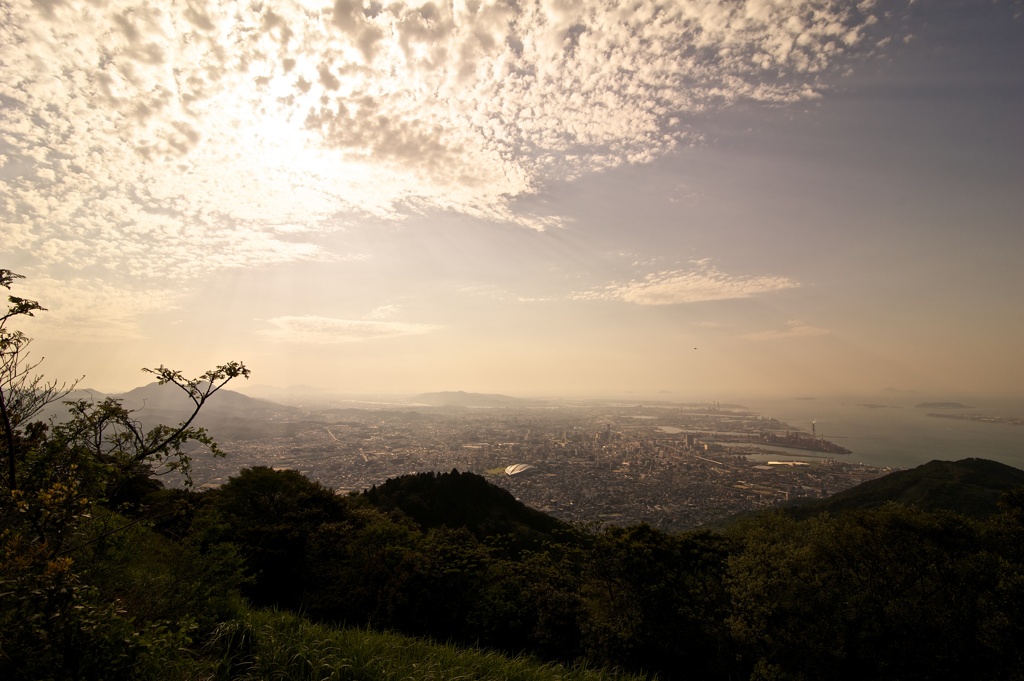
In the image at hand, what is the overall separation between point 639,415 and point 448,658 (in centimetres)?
18940

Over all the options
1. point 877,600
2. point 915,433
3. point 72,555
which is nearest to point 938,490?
point 877,600

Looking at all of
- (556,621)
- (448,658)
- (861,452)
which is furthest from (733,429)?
(448,658)

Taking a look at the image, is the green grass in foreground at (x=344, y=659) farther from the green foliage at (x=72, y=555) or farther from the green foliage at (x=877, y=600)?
the green foliage at (x=877, y=600)

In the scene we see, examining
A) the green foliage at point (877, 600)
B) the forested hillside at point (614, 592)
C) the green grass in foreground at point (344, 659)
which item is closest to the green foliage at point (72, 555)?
the forested hillside at point (614, 592)

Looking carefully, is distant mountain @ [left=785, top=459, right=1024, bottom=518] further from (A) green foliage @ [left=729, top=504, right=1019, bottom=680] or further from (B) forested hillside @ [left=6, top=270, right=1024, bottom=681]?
(B) forested hillside @ [left=6, top=270, right=1024, bottom=681]

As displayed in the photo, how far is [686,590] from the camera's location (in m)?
17.5

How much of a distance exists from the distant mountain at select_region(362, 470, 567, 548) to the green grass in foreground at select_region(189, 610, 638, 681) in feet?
109

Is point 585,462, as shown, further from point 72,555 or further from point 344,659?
point 72,555

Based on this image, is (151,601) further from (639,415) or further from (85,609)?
(639,415)

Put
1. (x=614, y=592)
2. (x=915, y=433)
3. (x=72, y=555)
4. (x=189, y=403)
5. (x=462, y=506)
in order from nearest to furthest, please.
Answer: (x=72, y=555) < (x=614, y=592) < (x=462, y=506) < (x=915, y=433) < (x=189, y=403)

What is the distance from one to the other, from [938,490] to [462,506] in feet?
174

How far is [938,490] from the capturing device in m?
44.9

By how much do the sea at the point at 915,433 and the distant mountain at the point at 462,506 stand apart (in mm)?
86707

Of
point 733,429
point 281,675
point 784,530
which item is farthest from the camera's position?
point 733,429
